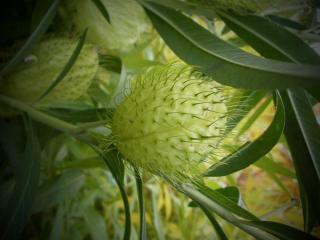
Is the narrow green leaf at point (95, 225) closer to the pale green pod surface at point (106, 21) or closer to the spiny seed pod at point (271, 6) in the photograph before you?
the pale green pod surface at point (106, 21)

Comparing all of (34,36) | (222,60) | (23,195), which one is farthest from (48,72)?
(222,60)

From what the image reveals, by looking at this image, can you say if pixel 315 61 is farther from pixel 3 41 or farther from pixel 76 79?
pixel 3 41

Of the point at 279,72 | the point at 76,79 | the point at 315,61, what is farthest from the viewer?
the point at 76,79

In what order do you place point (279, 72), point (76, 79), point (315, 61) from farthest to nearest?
point (76, 79) → point (315, 61) → point (279, 72)

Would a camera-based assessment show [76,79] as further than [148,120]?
Yes

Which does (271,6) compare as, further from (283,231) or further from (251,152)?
(283,231)

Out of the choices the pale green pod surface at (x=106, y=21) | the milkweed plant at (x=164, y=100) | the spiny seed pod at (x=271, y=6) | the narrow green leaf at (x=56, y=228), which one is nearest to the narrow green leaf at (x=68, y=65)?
the milkweed plant at (x=164, y=100)

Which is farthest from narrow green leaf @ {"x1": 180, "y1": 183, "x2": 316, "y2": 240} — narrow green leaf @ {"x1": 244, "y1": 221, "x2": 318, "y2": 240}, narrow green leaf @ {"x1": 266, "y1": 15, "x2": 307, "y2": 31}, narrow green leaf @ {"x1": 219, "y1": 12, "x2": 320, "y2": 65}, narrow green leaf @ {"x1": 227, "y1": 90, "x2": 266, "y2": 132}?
narrow green leaf @ {"x1": 266, "y1": 15, "x2": 307, "y2": 31}

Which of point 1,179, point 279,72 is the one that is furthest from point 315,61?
point 1,179
